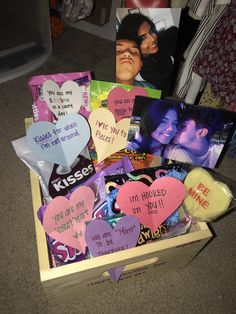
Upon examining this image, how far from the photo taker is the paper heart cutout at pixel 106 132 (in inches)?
30.7

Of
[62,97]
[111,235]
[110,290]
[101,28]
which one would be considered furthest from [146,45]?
[101,28]

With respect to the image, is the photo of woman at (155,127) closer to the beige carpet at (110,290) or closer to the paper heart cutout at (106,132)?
the paper heart cutout at (106,132)

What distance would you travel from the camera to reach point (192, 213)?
725 mm

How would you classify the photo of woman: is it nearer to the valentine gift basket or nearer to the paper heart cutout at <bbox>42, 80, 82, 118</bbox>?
the valentine gift basket

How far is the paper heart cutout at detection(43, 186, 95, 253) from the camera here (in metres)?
0.66

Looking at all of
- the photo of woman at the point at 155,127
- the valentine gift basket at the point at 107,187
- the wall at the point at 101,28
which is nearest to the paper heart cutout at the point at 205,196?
the valentine gift basket at the point at 107,187

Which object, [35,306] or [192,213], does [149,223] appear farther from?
[35,306]

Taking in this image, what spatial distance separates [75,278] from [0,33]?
1.30 metres

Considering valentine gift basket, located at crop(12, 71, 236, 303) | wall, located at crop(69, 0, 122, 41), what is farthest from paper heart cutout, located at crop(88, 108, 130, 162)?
wall, located at crop(69, 0, 122, 41)

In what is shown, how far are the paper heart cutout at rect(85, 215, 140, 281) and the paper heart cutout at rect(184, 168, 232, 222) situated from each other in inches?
5.9

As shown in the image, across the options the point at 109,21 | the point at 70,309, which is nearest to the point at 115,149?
the point at 70,309

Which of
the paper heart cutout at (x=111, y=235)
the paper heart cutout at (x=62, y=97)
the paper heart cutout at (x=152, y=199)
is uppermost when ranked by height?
the paper heart cutout at (x=62, y=97)

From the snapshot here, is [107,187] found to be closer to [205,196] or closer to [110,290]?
[205,196]

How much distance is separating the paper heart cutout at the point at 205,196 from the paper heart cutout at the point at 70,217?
0.25 metres
